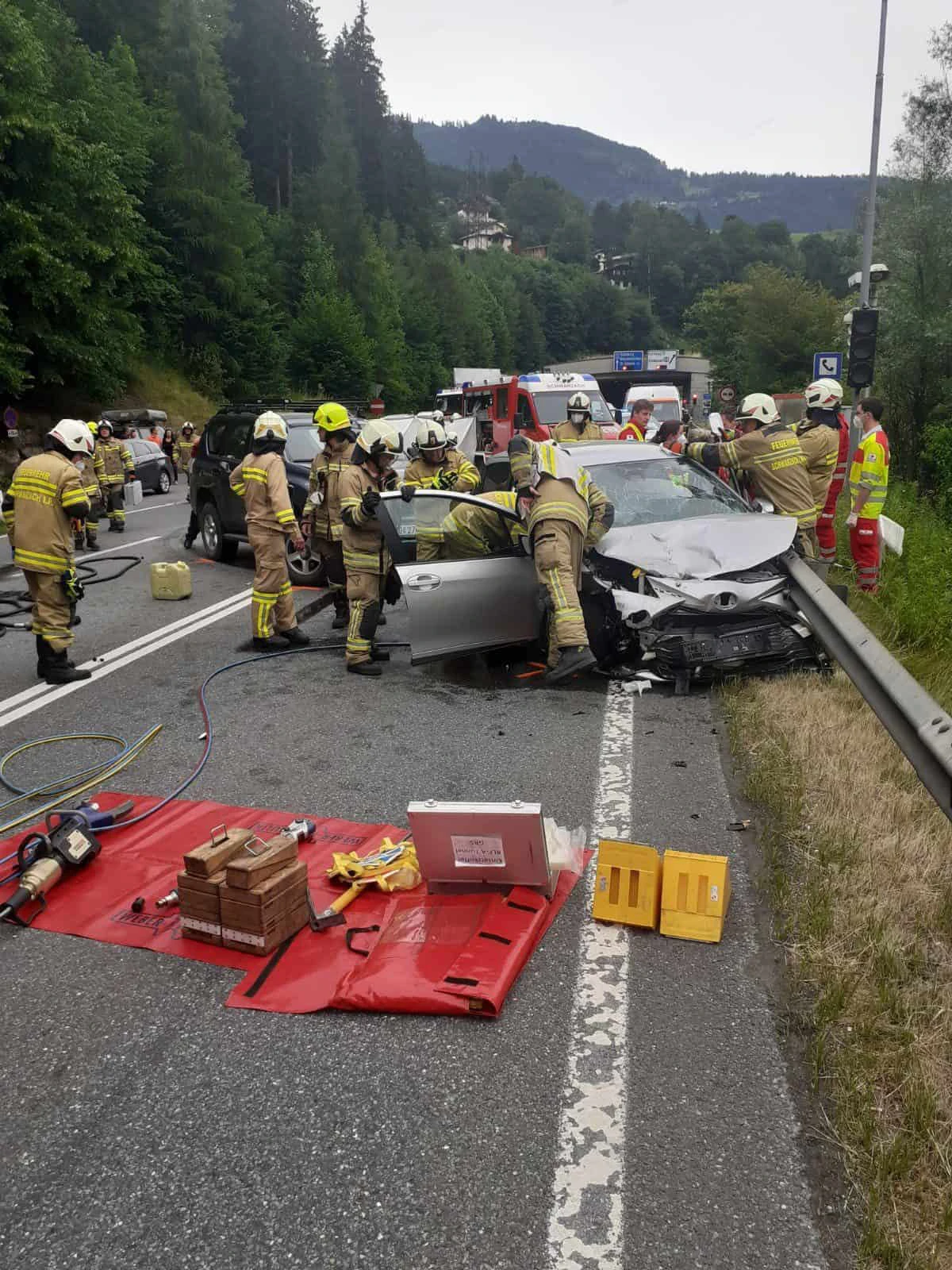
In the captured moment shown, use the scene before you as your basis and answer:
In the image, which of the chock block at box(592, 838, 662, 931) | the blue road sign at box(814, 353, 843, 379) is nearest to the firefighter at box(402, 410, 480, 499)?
the chock block at box(592, 838, 662, 931)

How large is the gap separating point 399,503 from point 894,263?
77.9ft

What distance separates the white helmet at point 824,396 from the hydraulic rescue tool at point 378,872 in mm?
6980

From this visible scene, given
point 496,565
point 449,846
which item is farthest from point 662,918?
point 496,565

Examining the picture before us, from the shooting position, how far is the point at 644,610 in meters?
6.27

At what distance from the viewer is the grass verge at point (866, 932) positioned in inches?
91.8

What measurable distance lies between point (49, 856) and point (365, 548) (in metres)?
3.78

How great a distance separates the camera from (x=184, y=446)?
28.7 m

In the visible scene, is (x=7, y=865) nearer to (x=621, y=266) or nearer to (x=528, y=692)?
(x=528, y=692)

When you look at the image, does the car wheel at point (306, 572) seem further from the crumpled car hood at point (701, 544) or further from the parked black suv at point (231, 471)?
the crumpled car hood at point (701, 544)

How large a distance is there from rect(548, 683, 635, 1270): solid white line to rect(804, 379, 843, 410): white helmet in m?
6.75

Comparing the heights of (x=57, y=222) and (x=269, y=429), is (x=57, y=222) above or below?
above

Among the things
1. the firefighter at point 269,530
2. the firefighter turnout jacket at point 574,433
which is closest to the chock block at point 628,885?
the firefighter at point 269,530

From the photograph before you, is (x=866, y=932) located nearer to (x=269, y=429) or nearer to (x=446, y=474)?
(x=446, y=474)

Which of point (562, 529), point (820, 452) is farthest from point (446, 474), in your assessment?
point (820, 452)
